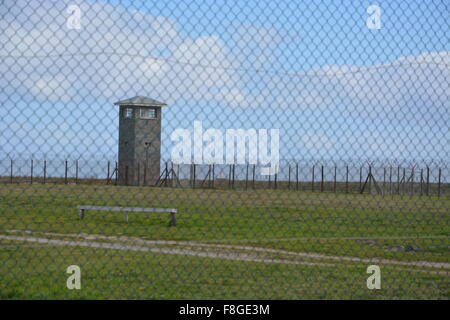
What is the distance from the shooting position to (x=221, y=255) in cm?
1359

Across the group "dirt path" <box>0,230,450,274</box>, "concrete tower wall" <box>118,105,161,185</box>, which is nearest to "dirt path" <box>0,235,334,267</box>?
"dirt path" <box>0,230,450,274</box>

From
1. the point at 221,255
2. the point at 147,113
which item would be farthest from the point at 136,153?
the point at 221,255

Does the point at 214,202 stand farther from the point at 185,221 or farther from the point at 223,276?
the point at 223,276

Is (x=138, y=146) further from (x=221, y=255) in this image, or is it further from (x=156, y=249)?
(x=221, y=255)

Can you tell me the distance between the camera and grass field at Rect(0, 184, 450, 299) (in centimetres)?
935

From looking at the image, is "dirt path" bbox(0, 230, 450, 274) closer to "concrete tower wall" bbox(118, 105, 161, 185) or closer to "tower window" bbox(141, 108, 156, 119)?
"concrete tower wall" bbox(118, 105, 161, 185)

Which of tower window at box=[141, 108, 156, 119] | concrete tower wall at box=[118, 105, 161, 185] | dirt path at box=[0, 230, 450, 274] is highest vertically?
tower window at box=[141, 108, 156, 119]

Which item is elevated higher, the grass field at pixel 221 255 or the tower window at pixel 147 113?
the tower window at pixel 147 113

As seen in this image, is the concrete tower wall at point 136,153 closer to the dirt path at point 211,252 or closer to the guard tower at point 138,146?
the guard tower at point 138,146

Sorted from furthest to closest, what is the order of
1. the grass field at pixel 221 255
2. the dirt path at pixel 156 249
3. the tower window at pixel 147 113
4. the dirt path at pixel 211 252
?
the tower window at pixel 147 113
the dirt path at pixel 211 252
the dirt path at pixel 156 249
the grass field at pixel 221 255

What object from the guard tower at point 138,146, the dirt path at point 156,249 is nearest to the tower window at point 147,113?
the guard tower at point 138,146

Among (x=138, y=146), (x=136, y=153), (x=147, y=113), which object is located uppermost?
(x=147, y=113)

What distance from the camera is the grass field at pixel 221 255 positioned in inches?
368
